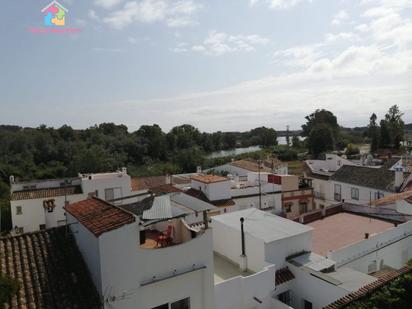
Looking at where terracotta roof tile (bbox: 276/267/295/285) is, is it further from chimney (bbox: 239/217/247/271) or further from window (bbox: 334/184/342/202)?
window (bbox: 334/184/342/202)

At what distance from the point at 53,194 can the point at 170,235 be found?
2087 centimetres

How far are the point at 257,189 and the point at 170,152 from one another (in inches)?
1900

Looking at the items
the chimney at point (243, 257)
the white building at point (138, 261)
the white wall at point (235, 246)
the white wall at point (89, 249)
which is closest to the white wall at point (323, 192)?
the white wall at point (235, 246)

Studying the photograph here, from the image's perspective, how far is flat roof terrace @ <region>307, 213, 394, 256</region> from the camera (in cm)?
1499

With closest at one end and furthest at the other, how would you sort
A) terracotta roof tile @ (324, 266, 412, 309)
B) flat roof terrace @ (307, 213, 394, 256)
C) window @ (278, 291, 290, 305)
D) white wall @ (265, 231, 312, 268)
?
terracotta roof tile @ (324, 266, 412, 309) < white wall @ (265, 231, 312, 268) < window @ (278, 291, 290, 305) < flat roof terrace @ (307, 213, 394, 256)

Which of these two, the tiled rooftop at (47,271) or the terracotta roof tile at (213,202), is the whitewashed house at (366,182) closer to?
the terracotta roof tile at (213,202)

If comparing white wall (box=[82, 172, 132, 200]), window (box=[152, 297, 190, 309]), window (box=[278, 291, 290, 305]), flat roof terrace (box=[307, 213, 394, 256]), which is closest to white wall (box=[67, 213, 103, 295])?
window (box=[152, 297, 190, 309])

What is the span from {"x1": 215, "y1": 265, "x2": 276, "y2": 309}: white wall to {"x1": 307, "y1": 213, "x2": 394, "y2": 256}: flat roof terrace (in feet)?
14.0

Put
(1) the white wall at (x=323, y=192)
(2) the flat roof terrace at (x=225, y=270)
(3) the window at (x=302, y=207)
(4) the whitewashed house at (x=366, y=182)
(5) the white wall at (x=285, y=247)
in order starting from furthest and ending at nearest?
(1) the white wall at (x=323, y=192) < (3) the window at (x=302, y=207) < (4) the whitewashed house at (x=366, y=182) < (5) the white wall at (x=285, y=247) < (2) the flat roof terrace at (x=225, y=270)

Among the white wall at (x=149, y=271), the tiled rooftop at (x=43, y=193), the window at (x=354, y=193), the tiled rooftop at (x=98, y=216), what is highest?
the tiled rooftop at (x=98, y=216)

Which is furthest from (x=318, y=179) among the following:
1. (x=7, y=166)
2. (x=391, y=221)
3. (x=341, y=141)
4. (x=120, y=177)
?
(x=341, y=141)

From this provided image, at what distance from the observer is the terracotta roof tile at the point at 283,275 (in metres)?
11.5

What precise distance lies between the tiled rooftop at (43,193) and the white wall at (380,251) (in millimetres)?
21435

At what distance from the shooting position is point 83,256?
829 cm
